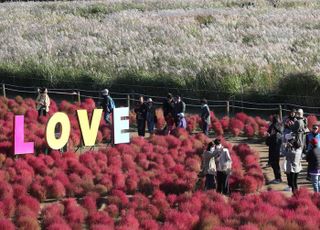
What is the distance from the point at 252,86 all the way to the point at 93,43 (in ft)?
49.9

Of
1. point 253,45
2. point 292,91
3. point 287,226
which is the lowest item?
point 287,226

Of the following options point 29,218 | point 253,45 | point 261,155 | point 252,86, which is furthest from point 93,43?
point 29,218

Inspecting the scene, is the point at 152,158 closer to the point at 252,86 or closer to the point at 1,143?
Result: the point at 1,143

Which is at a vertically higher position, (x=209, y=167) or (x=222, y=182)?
(x=209, y=167)

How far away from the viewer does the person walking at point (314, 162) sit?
14469 millimetres

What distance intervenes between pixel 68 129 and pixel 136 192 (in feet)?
10.7

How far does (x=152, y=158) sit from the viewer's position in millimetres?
17406

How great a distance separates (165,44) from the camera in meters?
39.4

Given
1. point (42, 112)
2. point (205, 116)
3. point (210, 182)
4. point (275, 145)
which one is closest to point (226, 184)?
point (210, 182)

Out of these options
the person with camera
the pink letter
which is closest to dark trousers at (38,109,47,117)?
the pink letter

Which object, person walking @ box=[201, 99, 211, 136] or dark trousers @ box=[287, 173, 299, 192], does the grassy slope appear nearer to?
person walking @ box=[201, 99, 211, 136]

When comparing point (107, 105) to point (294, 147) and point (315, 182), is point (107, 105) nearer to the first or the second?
point (294, 147)

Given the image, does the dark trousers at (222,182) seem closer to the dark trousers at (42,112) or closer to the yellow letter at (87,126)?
the yellow letter at (87,126)

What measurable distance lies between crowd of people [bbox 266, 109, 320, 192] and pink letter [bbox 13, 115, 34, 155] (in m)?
5.51
